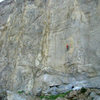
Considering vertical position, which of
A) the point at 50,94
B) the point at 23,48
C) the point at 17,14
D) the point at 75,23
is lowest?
the point at 50,94

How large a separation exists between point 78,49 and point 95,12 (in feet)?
9.65

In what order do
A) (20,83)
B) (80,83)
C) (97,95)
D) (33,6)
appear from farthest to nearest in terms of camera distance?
(33,6), (20,83), (80,83), (97,95)

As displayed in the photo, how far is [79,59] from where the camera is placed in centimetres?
1396

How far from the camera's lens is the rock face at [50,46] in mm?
13883

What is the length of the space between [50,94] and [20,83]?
12.3 ft

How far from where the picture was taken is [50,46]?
613 inches

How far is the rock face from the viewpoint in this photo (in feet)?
45.5

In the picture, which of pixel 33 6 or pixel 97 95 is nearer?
pixel 97 95

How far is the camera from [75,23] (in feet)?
48.2

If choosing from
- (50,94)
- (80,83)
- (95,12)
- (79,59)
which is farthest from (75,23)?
→ (50,94)

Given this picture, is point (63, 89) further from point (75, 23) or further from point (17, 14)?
point (17, 14)

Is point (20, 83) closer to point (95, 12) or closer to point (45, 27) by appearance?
point (45, 27)


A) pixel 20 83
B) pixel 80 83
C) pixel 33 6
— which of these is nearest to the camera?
pixel 80 83

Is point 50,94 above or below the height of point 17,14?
below
